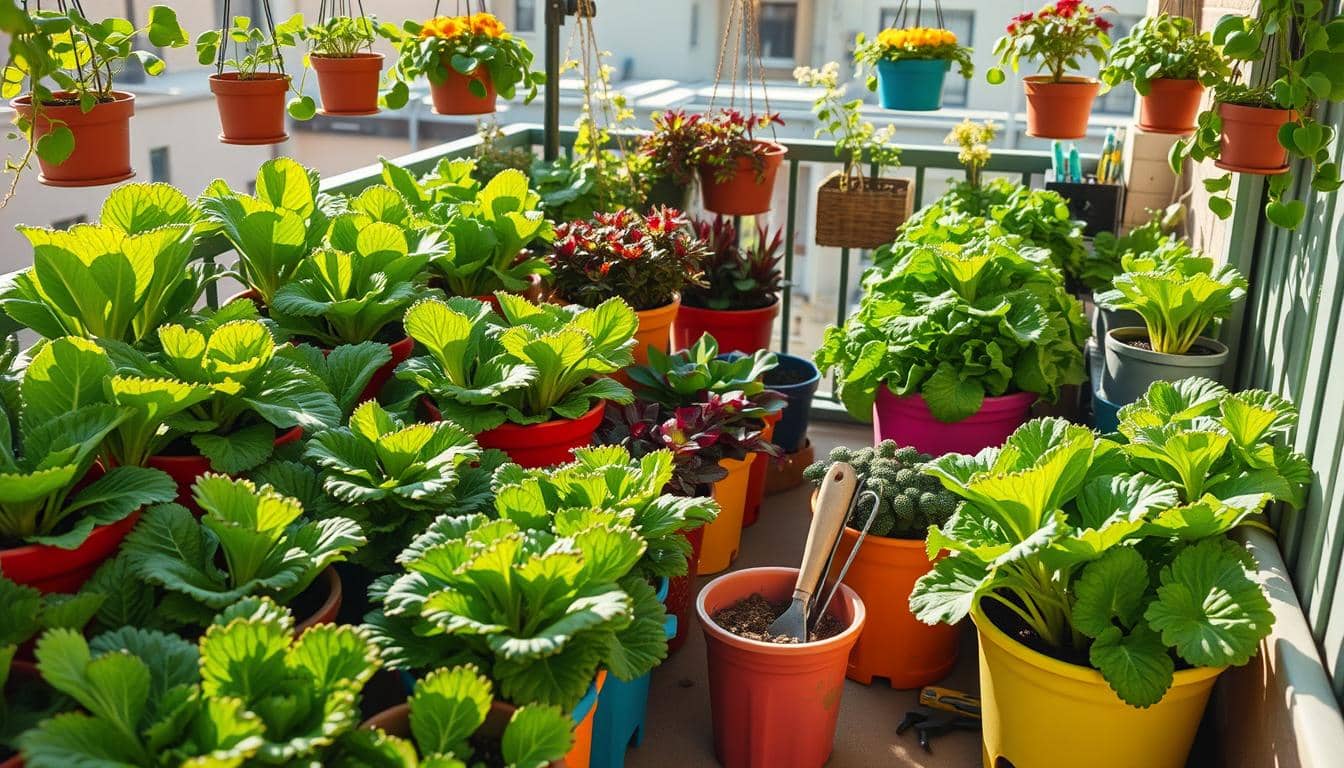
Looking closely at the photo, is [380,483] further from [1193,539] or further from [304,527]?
[1193,539]

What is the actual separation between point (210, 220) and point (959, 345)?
1.62 m

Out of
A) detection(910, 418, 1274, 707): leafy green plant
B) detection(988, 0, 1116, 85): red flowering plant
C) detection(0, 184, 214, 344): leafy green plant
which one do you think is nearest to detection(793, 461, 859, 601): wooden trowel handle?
detection(910, 418, 1274, 707): leafy green plant

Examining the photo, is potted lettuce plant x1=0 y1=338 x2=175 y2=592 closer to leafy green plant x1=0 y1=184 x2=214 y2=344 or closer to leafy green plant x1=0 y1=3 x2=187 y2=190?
leafy green plant x1=0 y1=184 x2=214 y2=344

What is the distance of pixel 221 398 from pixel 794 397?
1.67 metres

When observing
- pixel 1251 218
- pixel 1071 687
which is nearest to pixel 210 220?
pixel 1071 687

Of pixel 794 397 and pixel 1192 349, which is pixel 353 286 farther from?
pixel 1192 349

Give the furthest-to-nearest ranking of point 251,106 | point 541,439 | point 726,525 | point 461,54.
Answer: point 461,54 < point 726,525 < point 251,106 < point 541,439

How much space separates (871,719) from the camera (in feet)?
7.58

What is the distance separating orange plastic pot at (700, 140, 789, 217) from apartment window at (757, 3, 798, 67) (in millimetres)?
11708

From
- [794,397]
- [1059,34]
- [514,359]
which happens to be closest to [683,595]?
[514,359]

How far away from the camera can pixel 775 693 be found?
80.4 inches

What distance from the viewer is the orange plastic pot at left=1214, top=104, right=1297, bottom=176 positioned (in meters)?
2.12

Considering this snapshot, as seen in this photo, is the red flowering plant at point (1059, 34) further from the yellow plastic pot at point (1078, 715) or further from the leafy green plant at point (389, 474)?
the leafy green plant at point (389, 474)

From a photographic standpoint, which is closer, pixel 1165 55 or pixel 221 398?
pixel 221 398
